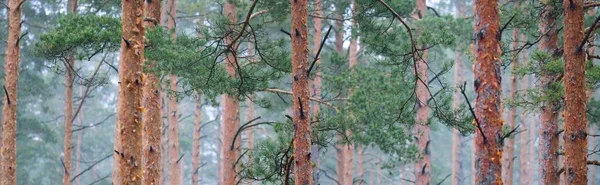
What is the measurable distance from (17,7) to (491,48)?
24.9 feet

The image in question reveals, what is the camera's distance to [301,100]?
7.70 m

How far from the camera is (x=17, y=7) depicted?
1078cm

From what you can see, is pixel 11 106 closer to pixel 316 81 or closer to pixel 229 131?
pixel 229 131

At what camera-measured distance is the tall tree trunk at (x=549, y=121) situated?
11.4m

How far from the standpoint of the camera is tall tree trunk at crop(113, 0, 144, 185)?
22.1ft

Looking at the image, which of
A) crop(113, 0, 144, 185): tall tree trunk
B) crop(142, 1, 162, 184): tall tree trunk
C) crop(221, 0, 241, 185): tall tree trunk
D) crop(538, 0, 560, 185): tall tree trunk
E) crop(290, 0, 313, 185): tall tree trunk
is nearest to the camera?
crop(113, 0, 144, 185): tall tree trunk

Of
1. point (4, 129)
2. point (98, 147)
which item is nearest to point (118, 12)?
point (4, 129)

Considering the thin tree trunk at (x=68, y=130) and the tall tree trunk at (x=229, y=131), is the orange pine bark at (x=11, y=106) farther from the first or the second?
the tall tree trunk at (x=229, y=131)

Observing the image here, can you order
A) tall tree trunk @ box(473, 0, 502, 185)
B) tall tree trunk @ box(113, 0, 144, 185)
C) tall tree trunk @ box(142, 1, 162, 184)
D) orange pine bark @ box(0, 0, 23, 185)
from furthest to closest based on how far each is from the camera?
orange pine bark @ box(0, 0, 23, 185)
tall tree trunk @ box(142, 1, 162, 184)
tall tree trunk @ box(473, 0, 502, 185)
tall tree trunk @ box(113, 0, 144, 185)

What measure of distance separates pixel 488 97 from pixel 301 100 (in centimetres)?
207

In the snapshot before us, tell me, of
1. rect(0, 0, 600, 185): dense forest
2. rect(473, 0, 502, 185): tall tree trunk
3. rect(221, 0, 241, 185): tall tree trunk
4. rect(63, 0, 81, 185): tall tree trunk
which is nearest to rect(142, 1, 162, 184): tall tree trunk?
rect(0, 0, 600, 185): dense forest

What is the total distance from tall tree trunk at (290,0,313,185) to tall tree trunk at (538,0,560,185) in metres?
5.36

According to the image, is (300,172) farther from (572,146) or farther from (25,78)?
(25,78)

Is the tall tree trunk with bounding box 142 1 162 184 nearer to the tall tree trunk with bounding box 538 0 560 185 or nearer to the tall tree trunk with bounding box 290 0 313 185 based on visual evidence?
the tall tree trunk with bounding box 290 0 313 185
